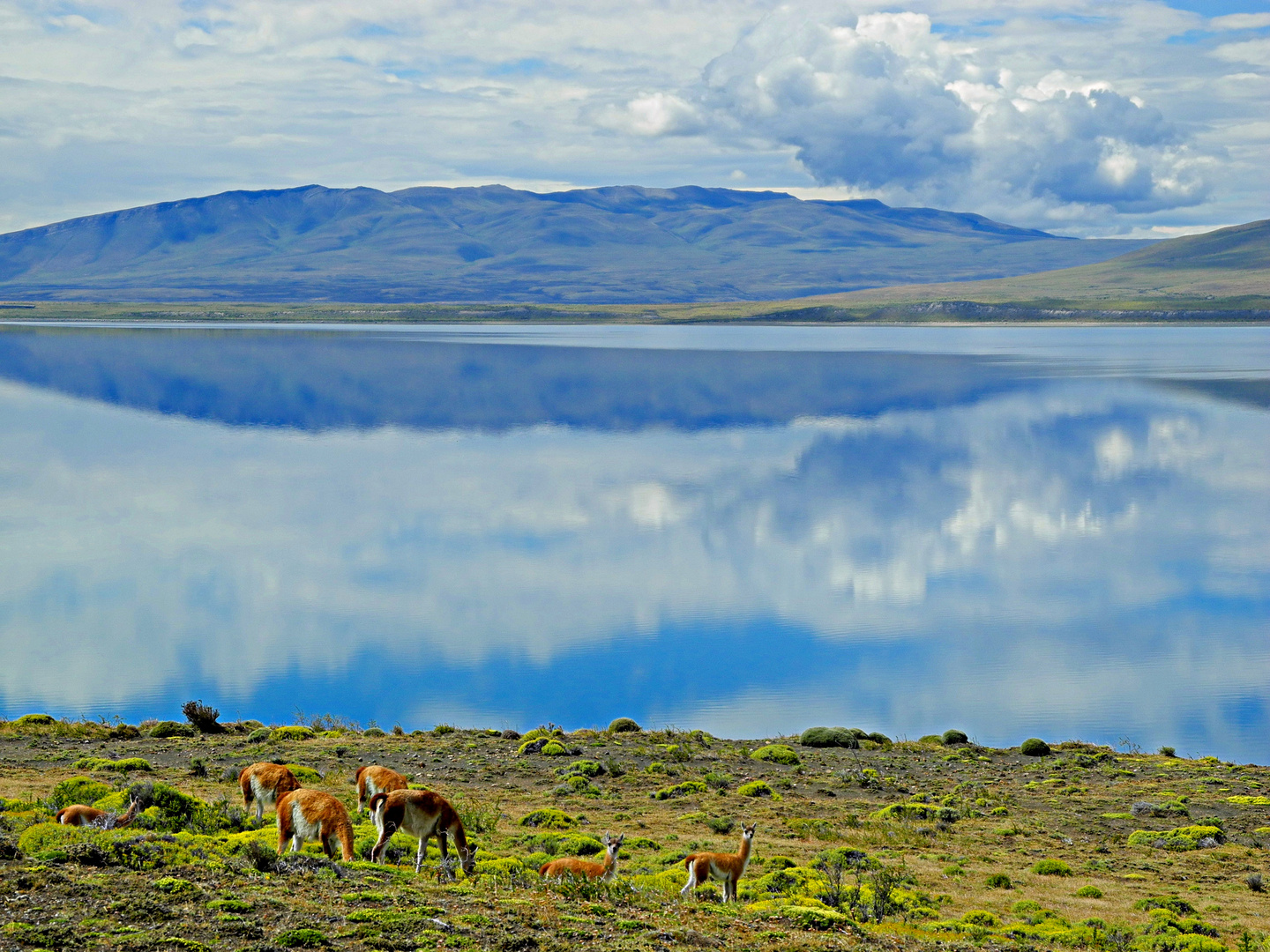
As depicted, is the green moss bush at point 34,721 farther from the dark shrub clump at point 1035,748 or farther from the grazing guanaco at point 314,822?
the dark shrub clump at point 1035,748

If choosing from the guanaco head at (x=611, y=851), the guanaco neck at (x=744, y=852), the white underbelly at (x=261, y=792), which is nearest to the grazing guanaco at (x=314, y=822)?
the white underbelly at (x=261, y=792)

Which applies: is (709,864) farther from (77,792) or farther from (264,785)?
(77,792)

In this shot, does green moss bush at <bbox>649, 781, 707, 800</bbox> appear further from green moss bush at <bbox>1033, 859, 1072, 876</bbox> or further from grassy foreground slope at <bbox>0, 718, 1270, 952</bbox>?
green moss bush at <bbox>1033, 859, 1072, 876</bbox>

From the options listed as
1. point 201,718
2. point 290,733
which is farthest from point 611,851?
point 201,718

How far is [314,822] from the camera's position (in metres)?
9.23

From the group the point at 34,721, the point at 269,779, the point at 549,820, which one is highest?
the point at 269,779

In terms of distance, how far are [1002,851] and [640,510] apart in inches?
1211

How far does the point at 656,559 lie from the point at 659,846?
23716 mm

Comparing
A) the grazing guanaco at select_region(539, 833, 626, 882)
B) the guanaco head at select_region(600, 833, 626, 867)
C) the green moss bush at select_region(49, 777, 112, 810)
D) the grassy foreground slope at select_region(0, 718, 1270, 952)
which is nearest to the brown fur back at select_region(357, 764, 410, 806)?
the grassy foreground slope at select_region(0, 718, 1270, 952)

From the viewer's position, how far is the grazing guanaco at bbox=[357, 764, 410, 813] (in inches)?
411

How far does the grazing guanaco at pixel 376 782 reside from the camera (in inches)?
411

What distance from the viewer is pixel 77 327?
16800cm

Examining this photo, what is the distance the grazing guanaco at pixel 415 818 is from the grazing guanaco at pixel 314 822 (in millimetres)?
237

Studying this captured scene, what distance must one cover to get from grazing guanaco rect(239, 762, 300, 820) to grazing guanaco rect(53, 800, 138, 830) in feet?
3.22
